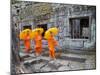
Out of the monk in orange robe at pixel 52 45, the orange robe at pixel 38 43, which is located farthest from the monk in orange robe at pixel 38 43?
the monk in orange robe at pixel 52 45

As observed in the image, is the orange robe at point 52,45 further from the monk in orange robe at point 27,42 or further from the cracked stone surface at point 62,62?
the monk in orange robe at point 27,42

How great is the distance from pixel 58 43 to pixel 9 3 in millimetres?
789

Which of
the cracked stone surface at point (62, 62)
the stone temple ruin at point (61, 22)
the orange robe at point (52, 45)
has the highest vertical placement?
the stone temple ruin at point (61, 22)

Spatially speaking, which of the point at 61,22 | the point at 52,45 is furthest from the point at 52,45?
the point at 61,22

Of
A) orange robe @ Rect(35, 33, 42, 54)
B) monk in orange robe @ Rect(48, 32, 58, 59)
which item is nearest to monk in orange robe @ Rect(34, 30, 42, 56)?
orange robe @ Rect(35, 33, 42, 54)

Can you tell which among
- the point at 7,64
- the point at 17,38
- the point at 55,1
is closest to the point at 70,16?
the point at 55,1

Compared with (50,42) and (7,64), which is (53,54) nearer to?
(50,42)

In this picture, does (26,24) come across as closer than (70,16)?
Yes

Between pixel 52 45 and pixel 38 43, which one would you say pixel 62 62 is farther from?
pixel 38 43

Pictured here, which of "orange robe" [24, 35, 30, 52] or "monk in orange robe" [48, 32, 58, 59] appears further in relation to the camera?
"monk in orange robe" [48, 32, 58, 59]

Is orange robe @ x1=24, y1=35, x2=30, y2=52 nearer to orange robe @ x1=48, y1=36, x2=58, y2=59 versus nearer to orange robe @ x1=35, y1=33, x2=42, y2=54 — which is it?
orange robe @ x1=35, y1=33, x2=42, y2=54

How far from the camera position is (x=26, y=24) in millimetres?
2555

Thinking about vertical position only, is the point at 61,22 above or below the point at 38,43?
above

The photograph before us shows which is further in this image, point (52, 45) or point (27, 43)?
point (52, 45)
